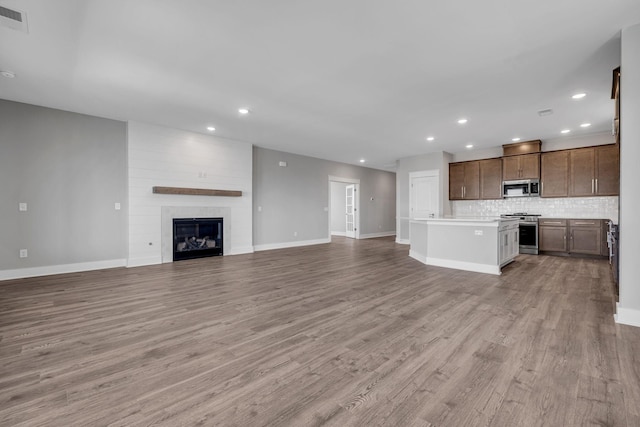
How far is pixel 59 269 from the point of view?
4840 mm

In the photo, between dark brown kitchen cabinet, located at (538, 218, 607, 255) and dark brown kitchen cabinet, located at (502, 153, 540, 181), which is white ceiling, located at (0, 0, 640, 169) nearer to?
dark brown kitchen cabinet, located at (502, 153, 540, 181)

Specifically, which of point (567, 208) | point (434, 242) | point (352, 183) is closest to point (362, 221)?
point (352, 183)

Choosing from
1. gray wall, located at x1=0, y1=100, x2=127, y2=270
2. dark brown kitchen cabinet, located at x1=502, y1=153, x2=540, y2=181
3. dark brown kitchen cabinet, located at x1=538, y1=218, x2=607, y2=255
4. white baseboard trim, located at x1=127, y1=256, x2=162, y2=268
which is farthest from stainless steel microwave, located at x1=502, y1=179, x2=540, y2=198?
gray wall, located at x1=0, y1=100, x2=127, y2=270

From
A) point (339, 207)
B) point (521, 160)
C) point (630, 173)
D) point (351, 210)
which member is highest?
point (521, 160)

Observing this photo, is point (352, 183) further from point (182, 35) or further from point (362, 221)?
point (182, 35)

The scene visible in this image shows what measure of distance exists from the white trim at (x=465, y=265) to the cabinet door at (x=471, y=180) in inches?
137

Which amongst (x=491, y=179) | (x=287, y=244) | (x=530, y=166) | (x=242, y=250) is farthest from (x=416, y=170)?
(x=242, y=250)

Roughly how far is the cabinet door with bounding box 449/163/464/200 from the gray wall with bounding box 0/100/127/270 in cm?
829

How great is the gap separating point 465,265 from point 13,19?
21.7 feet

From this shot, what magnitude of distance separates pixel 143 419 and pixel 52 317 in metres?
2.35

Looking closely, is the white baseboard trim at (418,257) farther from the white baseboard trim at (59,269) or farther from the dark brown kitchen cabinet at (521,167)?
the white baseboard trim at (59,269)

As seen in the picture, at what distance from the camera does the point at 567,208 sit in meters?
6.79

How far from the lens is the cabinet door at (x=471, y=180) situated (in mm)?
7836

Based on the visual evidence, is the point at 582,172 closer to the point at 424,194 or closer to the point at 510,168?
the point at 510,168
